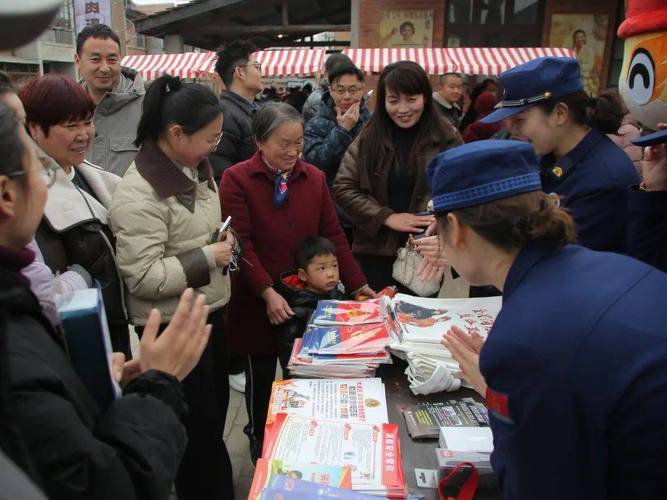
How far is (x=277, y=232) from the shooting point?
95.8 inches

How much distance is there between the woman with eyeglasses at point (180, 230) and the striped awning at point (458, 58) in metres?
6.76

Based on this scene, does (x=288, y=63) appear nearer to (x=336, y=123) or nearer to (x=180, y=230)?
(x=336, y=123)

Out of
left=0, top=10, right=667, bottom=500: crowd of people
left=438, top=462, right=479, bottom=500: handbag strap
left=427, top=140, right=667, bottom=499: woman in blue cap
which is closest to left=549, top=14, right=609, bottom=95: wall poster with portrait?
left=0, top=10, right=667, bottom=500: crowd of people

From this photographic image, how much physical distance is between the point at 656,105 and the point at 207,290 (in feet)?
5.53

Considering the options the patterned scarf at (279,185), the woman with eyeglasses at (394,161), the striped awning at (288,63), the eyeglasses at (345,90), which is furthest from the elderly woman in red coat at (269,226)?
the striped awning at (288,63)

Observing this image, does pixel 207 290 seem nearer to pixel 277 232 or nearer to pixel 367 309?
pixel 277 232

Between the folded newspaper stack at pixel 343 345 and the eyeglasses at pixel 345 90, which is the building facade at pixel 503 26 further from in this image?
the folded newspaper stack at pixel 343 345

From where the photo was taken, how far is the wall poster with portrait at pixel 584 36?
9648mm

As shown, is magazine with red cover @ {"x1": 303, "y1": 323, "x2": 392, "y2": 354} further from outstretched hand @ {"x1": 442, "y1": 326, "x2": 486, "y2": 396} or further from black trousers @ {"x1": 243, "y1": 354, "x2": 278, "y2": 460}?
black trousers @ {"x1": 243, "y1": 354, "x2": 278, "y2": 460}

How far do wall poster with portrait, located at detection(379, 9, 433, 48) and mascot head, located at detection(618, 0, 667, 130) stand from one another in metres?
8.72

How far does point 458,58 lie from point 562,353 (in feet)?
27.7

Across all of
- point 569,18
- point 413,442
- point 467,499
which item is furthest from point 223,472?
point 569,18

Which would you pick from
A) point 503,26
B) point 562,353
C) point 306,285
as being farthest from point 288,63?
point 562,353

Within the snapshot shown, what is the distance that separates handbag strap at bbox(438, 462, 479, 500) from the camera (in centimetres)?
124
